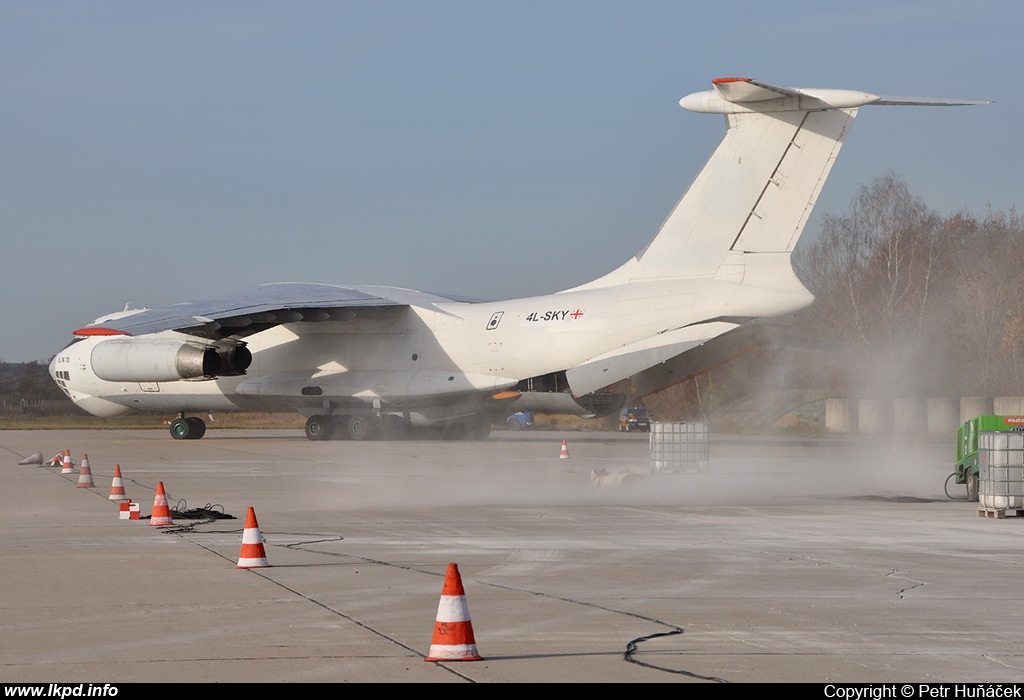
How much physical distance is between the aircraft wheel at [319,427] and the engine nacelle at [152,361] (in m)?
3.72

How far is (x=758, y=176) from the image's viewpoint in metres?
22.0

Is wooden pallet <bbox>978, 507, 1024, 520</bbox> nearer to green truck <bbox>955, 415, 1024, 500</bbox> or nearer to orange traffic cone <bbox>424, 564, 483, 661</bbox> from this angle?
green truck <bbox>955, 415, 1024, 500</bbox>

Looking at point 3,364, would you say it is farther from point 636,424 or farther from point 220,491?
point 220,491

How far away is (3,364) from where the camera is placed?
69625 mm

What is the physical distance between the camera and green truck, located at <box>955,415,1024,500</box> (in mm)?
16766

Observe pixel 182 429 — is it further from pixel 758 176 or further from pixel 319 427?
pixel 758 176

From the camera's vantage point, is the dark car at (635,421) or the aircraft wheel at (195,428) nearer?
the aircraft wheel at (195,428)

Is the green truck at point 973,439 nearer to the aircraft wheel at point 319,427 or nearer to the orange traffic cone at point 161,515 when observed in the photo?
the orange traffic cone at point 161,515

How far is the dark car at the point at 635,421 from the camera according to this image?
5219 cm

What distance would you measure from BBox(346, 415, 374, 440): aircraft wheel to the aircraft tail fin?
13626 millimetres

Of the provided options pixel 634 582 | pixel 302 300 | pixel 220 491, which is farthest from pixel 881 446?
pixel 634 582

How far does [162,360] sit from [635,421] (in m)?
25.2

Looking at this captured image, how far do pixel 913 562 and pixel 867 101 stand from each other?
430 inches

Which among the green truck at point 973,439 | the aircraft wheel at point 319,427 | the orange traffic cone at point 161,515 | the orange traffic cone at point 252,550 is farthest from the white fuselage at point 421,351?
the orange traffic cone at point 252,550
